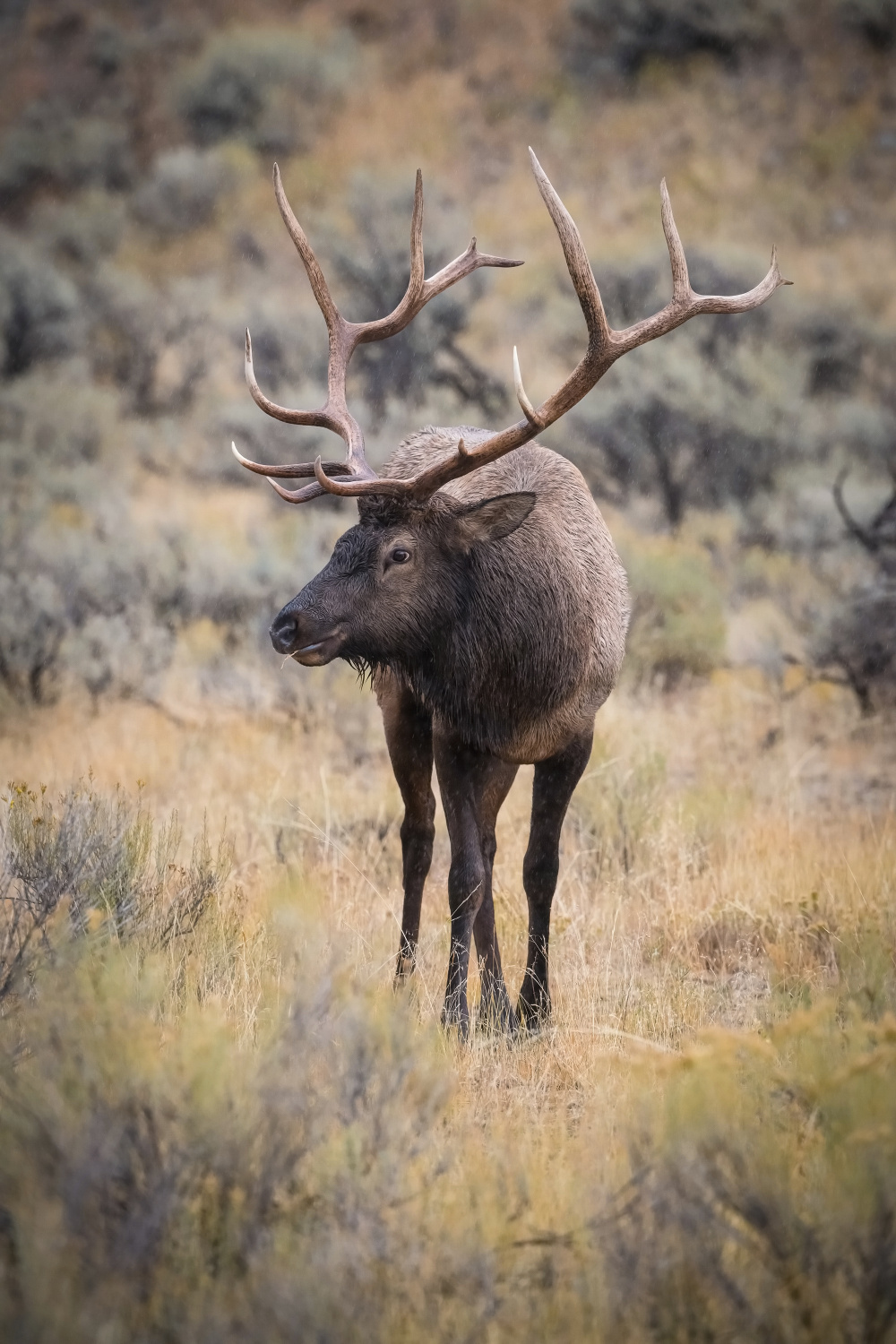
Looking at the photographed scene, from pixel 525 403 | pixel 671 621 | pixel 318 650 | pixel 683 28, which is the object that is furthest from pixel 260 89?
pixel 525 403

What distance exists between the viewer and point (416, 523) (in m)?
5.02

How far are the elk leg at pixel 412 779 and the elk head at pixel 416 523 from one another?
1.62 feet

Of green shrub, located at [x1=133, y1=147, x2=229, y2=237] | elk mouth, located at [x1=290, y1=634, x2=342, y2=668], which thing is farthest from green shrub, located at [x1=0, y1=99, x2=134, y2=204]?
elk mouth, located at [x1=290, y1=634, x2=342, y2=668]

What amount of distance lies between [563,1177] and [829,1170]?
22.9 inches

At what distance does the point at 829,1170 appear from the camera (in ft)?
10.1

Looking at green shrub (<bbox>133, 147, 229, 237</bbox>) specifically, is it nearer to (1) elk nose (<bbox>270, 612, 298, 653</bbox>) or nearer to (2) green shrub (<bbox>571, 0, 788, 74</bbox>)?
(2) green shrub (<bbox>571, 0, 788, 74</bbox>)

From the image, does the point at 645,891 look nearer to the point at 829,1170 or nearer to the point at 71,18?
the point at 829,1170

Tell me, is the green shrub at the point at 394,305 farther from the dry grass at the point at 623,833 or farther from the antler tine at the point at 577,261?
the antler tine at the point at 577,261

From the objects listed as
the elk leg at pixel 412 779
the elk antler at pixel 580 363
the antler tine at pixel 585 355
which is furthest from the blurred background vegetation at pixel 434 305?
the antler tine at pixel 585 355

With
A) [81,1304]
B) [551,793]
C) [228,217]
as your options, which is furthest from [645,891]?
[228,217]

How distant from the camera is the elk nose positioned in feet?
15.5

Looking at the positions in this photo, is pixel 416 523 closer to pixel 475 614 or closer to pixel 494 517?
pixel 494 517

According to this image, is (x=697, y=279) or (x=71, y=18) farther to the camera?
(x=71, y=18)

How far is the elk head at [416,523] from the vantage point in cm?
478
